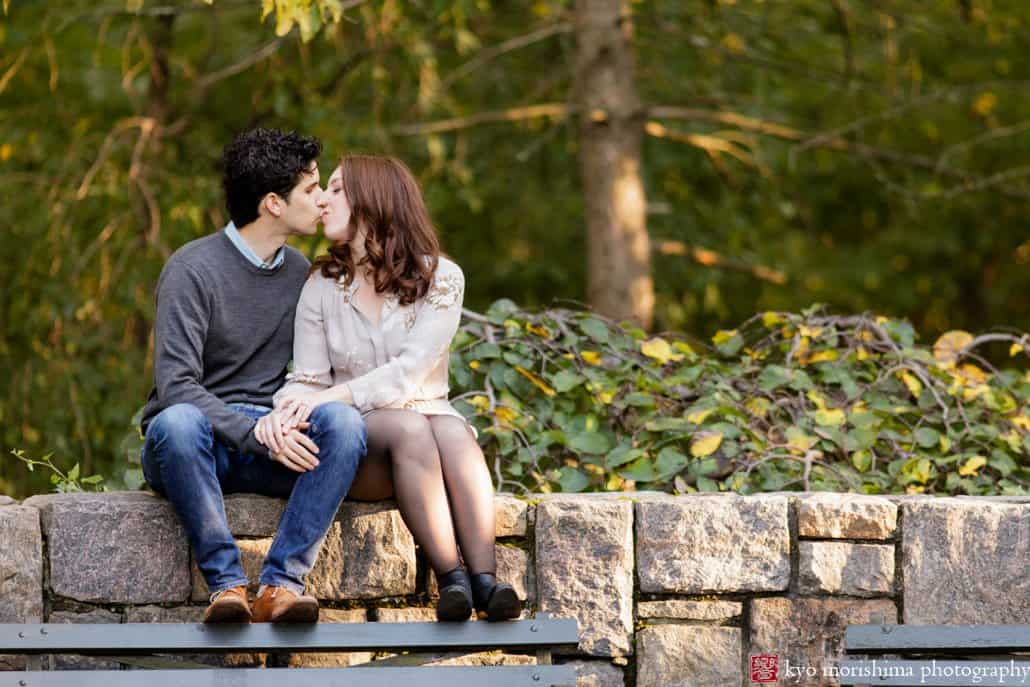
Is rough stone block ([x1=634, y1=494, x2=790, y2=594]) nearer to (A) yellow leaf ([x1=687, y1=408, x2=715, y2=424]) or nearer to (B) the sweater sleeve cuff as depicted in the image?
(A) yellow leaf ([x1=687, y1=408, x2=715, y2=424])

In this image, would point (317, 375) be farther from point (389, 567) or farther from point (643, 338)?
point (643, 338)

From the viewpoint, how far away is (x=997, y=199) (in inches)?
366

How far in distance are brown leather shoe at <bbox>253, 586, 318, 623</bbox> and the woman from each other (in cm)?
30

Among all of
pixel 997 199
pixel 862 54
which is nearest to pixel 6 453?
pixel 862 54

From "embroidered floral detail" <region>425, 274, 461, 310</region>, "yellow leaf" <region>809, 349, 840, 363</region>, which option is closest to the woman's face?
"embroidered floral detail" <region>425, 274, 461, 310</region>

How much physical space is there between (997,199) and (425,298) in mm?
6793

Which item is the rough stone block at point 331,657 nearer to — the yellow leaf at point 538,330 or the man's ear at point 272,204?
the man's ear at point 272,204

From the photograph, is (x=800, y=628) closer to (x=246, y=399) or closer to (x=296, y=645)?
(x=296, y=645)

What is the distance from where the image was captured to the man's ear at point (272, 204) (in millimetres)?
3523

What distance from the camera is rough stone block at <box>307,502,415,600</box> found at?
344cm

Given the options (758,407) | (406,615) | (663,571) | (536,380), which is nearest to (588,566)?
(663,571)

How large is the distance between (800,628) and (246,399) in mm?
1487

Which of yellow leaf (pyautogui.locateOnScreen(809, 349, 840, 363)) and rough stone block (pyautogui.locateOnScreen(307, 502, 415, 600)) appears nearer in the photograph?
rough stone block (pyautogui.locateOnScreen(307, 502, 415, 600))

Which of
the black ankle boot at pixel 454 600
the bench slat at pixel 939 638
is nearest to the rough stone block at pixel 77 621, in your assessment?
the black ankle boot at pixel 454 600
